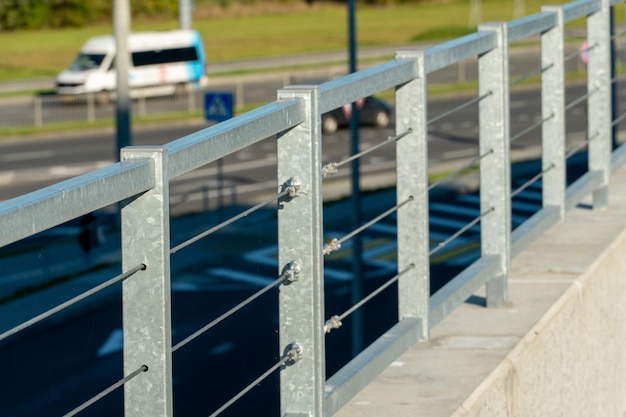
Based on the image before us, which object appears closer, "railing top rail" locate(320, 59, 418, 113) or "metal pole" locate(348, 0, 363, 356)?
"railing top rail" locate(320, 59, 418, 113)

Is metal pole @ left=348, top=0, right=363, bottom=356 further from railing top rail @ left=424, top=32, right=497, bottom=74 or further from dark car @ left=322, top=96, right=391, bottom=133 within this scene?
dark car @ left=322, top=96, right=391, bottom=133

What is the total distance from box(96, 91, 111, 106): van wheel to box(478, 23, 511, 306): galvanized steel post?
1759 inches

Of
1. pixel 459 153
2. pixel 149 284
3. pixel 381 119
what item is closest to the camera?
pixel 149 284

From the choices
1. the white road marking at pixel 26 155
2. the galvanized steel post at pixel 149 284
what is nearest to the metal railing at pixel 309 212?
the galvanized steel post at pixel 149 284

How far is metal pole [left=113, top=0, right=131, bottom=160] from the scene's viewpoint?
26.0m

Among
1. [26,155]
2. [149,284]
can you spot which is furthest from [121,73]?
[149,284]

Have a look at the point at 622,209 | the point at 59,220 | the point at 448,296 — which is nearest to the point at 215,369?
the point at 622,209

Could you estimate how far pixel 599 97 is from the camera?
5.93 m

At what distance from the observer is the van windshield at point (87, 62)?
1940 inches

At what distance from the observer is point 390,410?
3473 millimetres

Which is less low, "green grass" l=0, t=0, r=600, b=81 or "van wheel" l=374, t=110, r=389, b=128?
"green grass" l=0, t=0, r=600, b=81

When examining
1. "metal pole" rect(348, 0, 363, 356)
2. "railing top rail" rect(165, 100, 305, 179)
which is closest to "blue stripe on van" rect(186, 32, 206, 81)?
"metal pole" rect(348, 0, 363, 356)

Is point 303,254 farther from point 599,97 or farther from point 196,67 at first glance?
point 196,67

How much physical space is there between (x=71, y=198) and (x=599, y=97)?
4140 mm
